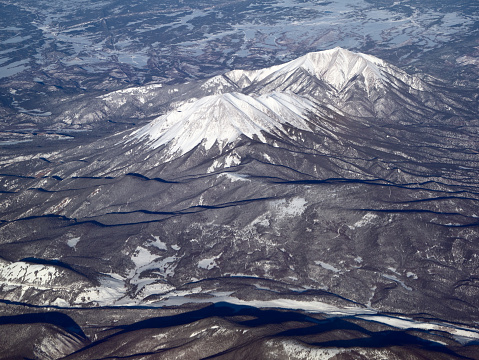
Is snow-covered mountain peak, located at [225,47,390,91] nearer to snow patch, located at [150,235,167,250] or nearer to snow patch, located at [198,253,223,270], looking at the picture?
snow patch, located at [150,235,167,250]

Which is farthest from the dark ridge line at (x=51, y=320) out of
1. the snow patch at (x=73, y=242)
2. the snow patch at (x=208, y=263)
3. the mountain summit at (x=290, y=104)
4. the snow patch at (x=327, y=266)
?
the mountain summit at (x=290, y=104)

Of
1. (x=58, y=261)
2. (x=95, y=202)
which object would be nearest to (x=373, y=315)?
(x=58, y=261)

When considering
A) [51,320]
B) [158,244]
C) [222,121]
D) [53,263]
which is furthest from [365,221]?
[53,263]

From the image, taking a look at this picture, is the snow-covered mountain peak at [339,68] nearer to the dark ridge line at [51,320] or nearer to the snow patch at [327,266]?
the snow patch at [327,266]

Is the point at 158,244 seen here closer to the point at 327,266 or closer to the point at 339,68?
the point at 327,266

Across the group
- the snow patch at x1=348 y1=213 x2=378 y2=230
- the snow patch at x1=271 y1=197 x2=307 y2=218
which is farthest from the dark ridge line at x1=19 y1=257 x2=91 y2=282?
the snow patch at x1=348 y1=213 x2=378 y2=230

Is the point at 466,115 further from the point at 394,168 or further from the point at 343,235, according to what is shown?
the point at 343,235

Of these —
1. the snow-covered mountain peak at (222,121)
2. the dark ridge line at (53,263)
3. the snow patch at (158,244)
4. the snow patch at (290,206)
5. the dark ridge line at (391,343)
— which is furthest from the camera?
the snow-covered mountain peak at (222,121)

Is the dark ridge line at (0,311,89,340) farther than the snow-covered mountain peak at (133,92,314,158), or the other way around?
the snow-covered mountain peak at (133,92,314,158)
